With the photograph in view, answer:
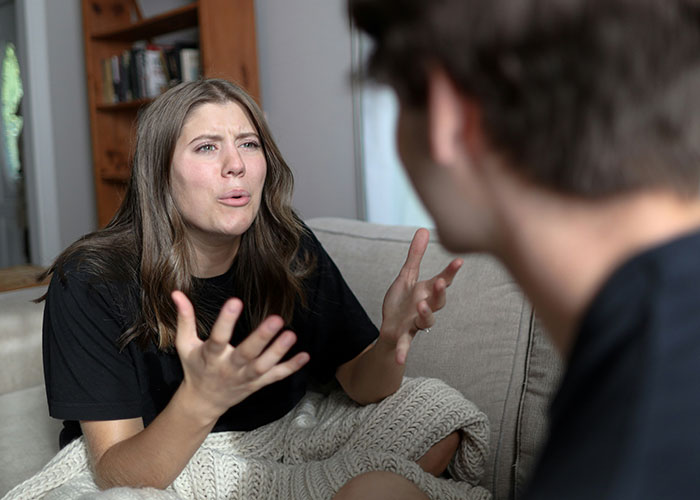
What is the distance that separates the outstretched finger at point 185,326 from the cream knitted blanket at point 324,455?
1.16 ft

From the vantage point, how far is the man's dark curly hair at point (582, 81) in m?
0.42

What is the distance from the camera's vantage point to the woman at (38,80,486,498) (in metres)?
1.13

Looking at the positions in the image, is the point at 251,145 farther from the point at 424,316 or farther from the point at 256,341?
the point at 256,341

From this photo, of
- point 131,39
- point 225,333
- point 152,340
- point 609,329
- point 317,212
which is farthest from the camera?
point 131,39

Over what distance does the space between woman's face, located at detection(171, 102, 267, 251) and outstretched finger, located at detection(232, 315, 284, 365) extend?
0.55 metres

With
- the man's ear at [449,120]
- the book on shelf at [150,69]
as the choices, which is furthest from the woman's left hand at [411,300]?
the book on shelf at [150,69]

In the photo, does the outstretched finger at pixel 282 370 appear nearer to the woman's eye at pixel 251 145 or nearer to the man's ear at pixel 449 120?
the man's ear at pixel 449 120

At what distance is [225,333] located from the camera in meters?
0.75

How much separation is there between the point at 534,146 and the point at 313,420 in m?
1.07

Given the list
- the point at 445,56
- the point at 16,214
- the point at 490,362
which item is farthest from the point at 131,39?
the point at 445,56

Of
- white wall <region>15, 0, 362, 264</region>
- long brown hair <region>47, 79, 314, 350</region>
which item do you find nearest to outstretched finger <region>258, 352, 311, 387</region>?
long brown hair <region>47, 79, 314, 350</region>

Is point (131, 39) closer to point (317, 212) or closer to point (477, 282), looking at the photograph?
point (317, 212)

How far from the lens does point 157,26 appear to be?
327 centimetres

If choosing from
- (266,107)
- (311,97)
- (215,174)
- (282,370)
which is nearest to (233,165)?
(215,174)
